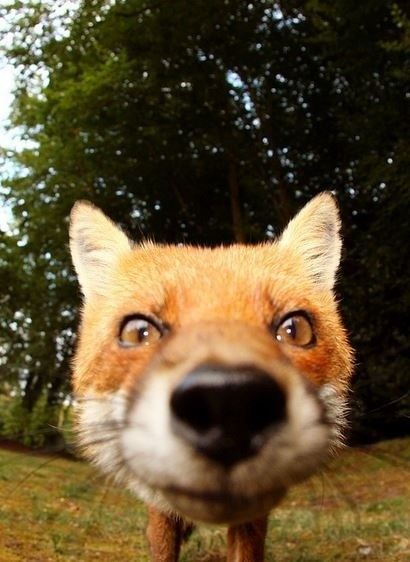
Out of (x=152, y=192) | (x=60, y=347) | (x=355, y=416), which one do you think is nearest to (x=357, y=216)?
(x=152, y=192)

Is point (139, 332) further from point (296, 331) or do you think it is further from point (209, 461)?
point (209, 461)

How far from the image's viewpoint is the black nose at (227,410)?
183 centimetres

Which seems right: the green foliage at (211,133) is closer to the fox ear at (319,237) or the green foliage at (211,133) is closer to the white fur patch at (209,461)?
the fox ear at (319,237)

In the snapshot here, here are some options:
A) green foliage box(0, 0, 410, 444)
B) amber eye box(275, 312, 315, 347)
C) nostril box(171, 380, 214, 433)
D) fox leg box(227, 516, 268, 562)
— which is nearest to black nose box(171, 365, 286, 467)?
nostril box(171, 380, 214, 433)

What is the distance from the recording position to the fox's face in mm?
1896

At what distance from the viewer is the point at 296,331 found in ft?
9.16

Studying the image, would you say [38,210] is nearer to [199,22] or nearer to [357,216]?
[199,22]

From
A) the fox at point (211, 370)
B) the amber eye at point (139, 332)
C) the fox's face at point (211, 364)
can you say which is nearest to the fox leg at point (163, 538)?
the fox at point (211, 370)

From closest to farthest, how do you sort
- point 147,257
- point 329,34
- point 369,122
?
point 147,257
point 329,34
point 369,122

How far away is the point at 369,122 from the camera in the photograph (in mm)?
12391

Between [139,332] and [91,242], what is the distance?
1.38 m

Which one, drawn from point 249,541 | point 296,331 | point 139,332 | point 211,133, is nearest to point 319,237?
point 296,331

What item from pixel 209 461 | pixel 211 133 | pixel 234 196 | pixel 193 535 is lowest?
pixel 193 535

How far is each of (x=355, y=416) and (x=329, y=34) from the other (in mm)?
9166
